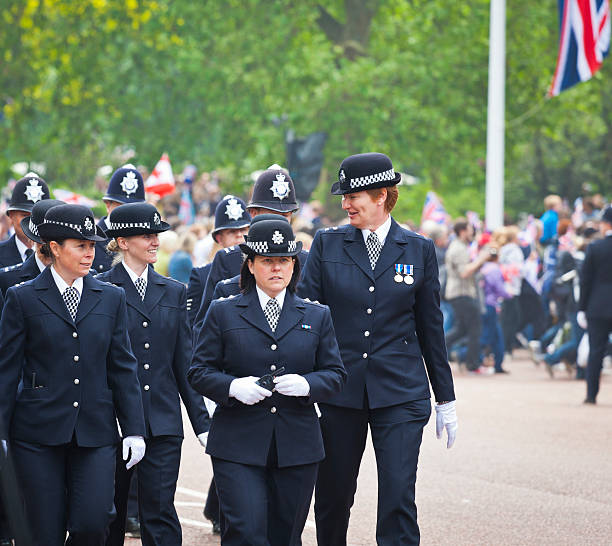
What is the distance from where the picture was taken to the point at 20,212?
29.5ft

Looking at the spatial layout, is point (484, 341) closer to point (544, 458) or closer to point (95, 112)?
point (544, 458)

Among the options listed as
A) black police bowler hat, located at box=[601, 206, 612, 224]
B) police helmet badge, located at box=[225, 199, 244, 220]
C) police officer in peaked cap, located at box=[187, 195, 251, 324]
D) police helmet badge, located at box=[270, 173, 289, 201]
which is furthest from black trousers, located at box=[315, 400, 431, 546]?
black police bowler hat, located at box=[601, 206, 612, 224]

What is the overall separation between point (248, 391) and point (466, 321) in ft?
43.0

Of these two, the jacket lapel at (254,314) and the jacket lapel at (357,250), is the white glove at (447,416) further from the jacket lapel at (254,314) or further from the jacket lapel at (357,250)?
the jacket lapel at (254,314)

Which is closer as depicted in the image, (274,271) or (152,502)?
(274,271)

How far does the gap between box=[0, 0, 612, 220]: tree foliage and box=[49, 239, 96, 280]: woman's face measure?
24.0 meters

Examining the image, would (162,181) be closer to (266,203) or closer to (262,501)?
(266,203)

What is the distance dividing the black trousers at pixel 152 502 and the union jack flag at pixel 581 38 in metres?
16.4

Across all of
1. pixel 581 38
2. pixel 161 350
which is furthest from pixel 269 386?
pixel 581 38

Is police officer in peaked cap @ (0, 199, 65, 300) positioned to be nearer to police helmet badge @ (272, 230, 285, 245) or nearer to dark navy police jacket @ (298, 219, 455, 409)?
dark navy police jacket @ (298, 219, 455, 409)

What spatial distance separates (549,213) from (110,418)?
56.0 ft

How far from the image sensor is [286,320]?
6.11m

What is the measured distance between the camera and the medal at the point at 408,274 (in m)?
6.87

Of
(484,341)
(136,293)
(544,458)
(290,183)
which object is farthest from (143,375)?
(484,341)
